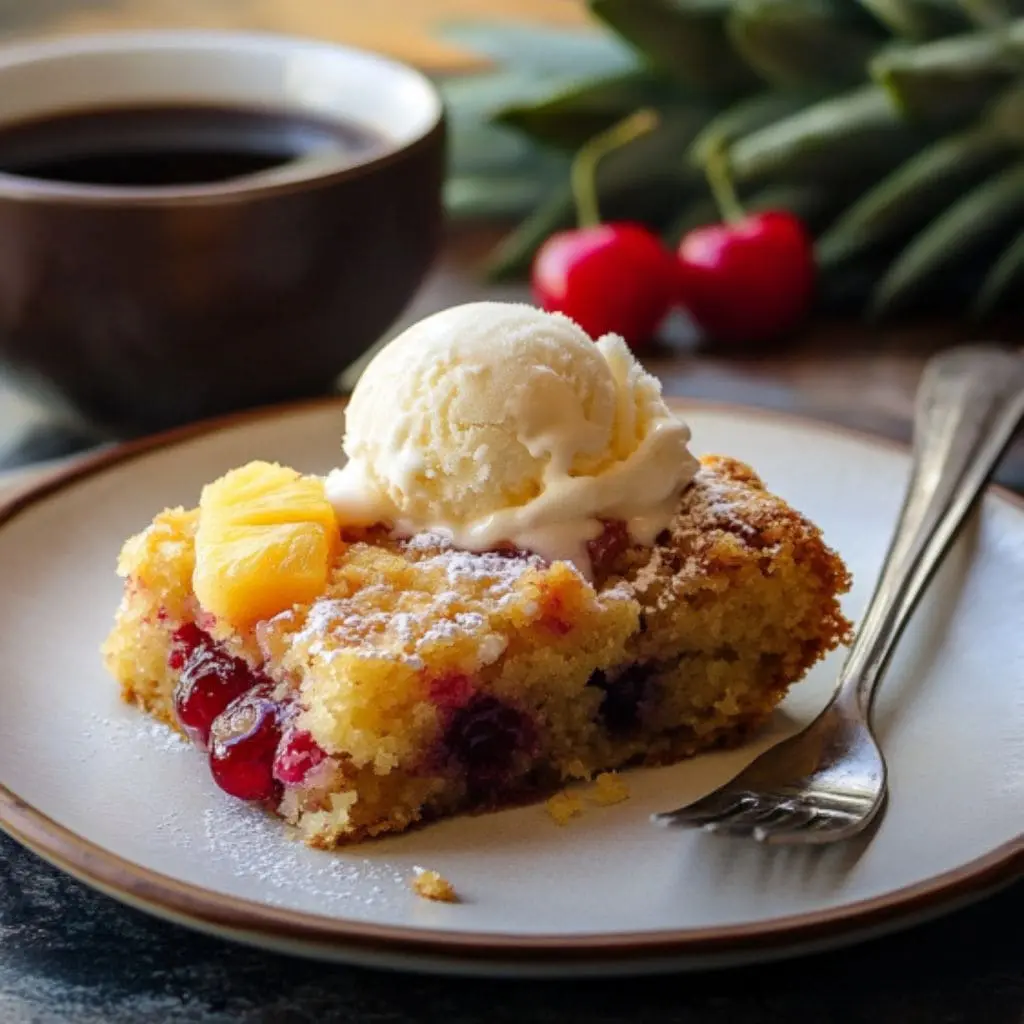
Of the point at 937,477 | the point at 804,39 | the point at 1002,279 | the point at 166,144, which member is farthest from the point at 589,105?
the point at 937,477

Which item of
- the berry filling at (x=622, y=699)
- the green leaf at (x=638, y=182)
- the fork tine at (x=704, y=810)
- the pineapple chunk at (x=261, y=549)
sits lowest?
the green leaf at (x=638, y=182)

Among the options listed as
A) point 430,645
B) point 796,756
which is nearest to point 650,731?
point 796,756

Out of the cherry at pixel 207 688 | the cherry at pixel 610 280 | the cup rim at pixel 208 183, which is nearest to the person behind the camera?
the cherry at pixel 207 688

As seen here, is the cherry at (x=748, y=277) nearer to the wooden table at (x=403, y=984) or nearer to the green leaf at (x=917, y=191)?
the green leaf at (x=917, y=191)

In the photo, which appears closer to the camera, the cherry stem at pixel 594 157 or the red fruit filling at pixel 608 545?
the red fruit filling at pixel 608 545

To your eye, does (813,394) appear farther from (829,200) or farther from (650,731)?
(650,731)

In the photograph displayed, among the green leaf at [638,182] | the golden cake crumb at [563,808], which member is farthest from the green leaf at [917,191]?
the golden cake crumb at [563,808]
